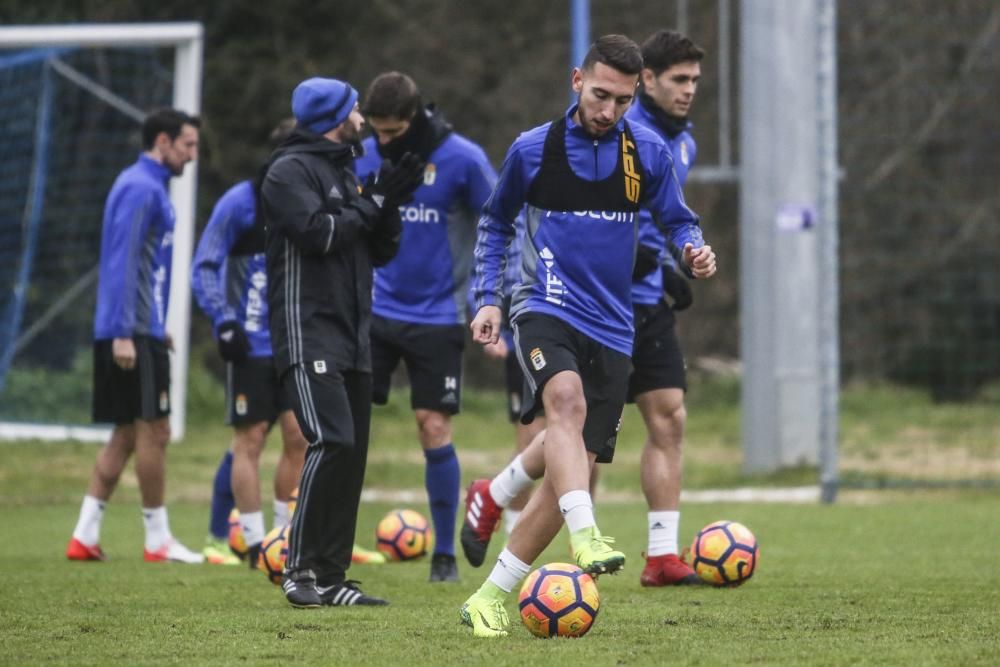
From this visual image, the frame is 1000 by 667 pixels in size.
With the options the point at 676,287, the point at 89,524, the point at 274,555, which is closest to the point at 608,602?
the point at 274,555

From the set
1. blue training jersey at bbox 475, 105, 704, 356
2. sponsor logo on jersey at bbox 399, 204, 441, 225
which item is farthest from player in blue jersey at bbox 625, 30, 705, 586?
blue training jersey at bbox 475, 105, 704, 356

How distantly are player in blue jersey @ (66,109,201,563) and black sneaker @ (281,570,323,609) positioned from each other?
2.67 metres

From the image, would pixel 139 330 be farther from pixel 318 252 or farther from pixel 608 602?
pixel 608 602

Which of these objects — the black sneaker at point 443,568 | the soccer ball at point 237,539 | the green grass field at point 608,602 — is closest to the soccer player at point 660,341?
the green grass field at point 608,602

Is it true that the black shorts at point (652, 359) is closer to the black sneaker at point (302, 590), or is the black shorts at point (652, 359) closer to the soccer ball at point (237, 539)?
the black sneaker at point (302, 590)

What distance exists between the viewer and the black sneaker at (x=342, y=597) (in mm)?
6770

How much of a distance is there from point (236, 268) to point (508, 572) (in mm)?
3876

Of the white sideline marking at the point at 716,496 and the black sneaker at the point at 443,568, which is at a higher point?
the white sideline marking at the point at 716,496

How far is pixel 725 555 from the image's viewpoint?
7.35m

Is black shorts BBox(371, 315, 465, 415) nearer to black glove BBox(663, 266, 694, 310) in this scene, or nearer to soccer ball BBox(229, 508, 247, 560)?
black glove BBox(663, 266, 694, 310)

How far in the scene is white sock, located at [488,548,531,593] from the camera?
5.95 meters

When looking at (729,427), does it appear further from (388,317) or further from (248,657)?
(248,657)

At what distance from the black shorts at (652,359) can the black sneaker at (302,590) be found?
1800 mm

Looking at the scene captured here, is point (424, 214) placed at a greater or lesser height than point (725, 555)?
greater
